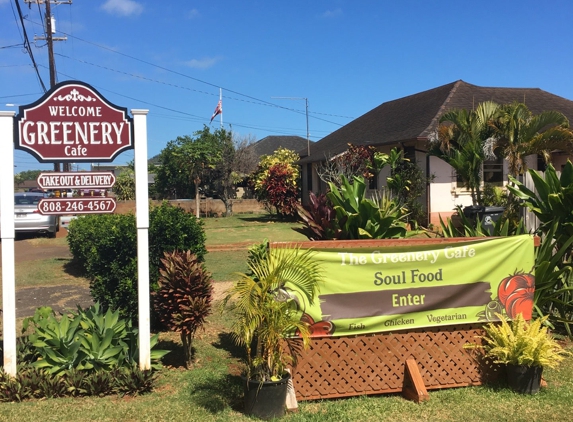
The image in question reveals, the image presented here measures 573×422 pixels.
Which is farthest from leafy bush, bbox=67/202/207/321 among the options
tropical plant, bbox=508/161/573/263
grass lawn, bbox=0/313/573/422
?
tropical plant, bbox=508/161/573/263

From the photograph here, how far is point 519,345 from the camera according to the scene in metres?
5.48

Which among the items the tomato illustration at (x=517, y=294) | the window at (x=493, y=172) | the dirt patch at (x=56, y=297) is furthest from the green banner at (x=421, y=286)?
the window at (x=493, y=172)

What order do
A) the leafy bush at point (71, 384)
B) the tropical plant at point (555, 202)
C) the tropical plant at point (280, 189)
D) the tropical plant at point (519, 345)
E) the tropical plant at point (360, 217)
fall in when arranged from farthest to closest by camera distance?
the tropical plant at point (280, 189)
the tropical plant at point (555, 202)
the tropical plant at point (360, 217)
the tropical plant at point (519, 345)
the leafy bush at point (71, 384)

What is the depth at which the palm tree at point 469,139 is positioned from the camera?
13727mm

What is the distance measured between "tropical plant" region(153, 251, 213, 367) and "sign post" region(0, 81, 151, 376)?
1.15ft

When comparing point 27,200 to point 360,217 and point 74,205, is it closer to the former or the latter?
point 74,205

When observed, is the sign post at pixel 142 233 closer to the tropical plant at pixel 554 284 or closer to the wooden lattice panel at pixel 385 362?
the wooden lattice panel at pixel 385 362

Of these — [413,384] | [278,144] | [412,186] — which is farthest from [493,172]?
[278,144]

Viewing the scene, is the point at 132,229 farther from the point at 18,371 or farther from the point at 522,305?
the point at 522,305

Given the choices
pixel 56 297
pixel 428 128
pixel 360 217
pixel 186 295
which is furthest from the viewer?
pixel 428 128

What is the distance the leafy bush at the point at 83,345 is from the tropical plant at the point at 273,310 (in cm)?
151

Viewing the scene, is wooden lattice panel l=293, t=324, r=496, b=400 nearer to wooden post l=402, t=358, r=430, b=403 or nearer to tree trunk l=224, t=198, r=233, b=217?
wooden post l=402, t=358, r=430, b=403

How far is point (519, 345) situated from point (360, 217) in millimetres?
2488

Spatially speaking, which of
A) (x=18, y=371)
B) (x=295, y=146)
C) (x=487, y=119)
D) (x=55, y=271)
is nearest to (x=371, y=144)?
(x=487, y=119)
